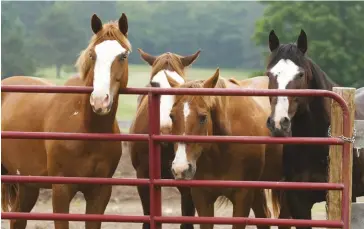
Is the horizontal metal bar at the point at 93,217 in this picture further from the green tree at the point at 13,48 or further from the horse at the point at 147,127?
the green tree at the point at 13,48

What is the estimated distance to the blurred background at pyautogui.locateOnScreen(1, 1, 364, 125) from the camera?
42.9 meters

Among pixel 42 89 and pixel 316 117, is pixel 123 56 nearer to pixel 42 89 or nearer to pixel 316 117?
pixel 42 89

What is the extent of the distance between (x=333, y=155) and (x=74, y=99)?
2.13 metres

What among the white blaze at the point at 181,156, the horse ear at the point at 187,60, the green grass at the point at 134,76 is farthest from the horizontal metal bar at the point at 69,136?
the green grass at the point at 134,76

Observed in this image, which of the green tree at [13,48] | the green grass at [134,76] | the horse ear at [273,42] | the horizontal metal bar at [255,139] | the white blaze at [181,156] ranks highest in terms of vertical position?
the green tree at [13,48]

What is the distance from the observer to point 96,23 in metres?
5.65

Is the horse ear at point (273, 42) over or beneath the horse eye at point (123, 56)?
over

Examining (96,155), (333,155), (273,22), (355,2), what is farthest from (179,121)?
(355,2)

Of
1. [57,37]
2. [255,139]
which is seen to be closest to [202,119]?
[255,139]

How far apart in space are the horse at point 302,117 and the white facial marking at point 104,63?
49.6 inches

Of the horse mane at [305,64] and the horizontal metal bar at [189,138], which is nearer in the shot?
the horizontal metal bar at [189,138]

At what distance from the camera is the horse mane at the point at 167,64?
684 centimetres

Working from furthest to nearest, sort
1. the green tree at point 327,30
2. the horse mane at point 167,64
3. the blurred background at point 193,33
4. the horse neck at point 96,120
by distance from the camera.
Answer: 1. the blurred background at point 193,33
2. the green tree at point 327,30
3. the horse mane at point 167,64
4. the horse neck at point 96,120

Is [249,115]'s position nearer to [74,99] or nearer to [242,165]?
[242,165]
